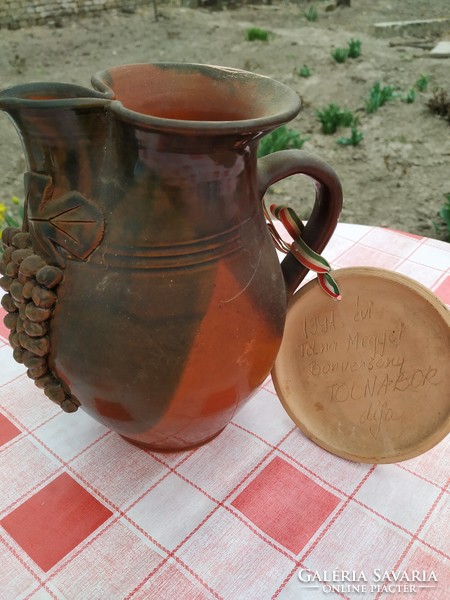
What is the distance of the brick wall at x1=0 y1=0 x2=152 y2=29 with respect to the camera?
13.3 ft

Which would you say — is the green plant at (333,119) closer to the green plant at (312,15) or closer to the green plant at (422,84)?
the green plant at (422,84)

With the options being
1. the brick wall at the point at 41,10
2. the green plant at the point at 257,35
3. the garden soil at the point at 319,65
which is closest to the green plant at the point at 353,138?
the garden soil at the point at 319,65

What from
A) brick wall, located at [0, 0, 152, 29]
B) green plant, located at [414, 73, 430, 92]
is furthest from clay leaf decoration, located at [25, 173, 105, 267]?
brick wall, located at [0, 0, 152, 29]

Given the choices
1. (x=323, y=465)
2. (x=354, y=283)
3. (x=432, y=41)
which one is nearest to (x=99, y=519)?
(x=323, y=465)

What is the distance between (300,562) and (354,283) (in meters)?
0.37

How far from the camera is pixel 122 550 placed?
0.67 m

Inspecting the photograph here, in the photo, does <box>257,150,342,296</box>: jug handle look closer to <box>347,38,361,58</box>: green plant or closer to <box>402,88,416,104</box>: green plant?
<box>402,88,416,104</box>: green plant

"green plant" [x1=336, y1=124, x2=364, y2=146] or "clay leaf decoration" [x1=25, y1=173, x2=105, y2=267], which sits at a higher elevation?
"clay leaf decoration" [x1=25, y1=173, x2=105, y2=267]

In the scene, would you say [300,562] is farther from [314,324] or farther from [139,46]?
[139,46]

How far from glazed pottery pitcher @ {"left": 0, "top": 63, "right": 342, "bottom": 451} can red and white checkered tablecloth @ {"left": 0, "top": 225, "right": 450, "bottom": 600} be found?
12 cm

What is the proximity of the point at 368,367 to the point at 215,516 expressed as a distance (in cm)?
29

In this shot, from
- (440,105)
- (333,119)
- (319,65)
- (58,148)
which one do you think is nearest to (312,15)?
(319,65)

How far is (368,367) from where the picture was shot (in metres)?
0.78

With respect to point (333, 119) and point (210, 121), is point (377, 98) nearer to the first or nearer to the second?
point (333, 119)
